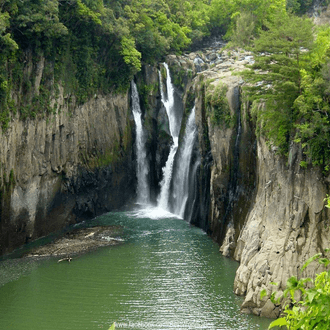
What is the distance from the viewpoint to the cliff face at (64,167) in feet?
86.6

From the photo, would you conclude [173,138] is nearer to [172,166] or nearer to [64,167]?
[172,166]

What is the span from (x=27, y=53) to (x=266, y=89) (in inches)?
624

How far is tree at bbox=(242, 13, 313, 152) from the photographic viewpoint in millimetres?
17188

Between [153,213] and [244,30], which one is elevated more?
[244,30]

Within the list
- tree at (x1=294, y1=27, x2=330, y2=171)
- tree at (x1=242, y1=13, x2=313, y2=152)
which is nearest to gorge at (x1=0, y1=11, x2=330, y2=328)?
tree at (x1=294, y1=27, x2=330, y2=171)

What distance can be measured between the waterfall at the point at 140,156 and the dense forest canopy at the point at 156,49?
244cm

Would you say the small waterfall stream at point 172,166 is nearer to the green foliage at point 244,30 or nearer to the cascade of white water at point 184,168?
the cascade of white water at point 184,168

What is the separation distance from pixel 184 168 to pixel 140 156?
656 cm

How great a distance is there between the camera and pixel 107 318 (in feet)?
53.3

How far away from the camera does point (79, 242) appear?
88.0ft

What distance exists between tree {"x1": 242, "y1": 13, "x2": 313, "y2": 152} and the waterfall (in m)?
21.9

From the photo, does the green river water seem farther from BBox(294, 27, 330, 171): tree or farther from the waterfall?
the waterfall

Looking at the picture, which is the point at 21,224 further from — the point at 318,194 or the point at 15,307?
the point at 318,194

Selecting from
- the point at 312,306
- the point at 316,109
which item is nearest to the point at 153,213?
the point at 316,109
